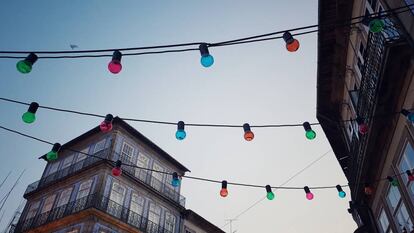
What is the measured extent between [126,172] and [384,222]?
14.5m

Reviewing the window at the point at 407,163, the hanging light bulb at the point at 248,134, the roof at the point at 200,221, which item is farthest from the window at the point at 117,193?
the window at the point at 407,163

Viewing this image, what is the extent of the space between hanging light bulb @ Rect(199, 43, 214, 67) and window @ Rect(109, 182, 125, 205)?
15.4 m

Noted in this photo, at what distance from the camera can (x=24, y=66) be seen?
201 inches

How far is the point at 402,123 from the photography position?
877 centimetres

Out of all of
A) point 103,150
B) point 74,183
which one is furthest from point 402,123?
point 74,183

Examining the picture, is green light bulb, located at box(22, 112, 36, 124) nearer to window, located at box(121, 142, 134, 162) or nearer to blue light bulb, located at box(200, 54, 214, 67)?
blue light bulb, located at box(200, 54, 214, 67)

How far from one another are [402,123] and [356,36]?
15.2 feet

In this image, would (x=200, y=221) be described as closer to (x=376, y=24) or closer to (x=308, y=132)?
(x=308, y=132)

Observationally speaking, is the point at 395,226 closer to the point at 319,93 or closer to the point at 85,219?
the point at 319,93

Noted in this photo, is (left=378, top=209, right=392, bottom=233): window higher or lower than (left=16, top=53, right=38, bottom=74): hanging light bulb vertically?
higher

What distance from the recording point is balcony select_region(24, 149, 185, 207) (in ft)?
65.3

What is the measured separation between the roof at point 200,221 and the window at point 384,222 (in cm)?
1459

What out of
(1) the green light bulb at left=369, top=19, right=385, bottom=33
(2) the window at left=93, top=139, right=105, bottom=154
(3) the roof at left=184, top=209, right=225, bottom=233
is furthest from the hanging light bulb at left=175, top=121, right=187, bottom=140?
(3) the roof at left=184, top=209, right=225, bottom=233

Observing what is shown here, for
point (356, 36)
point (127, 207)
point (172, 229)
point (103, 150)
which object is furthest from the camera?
point (172, 229)
